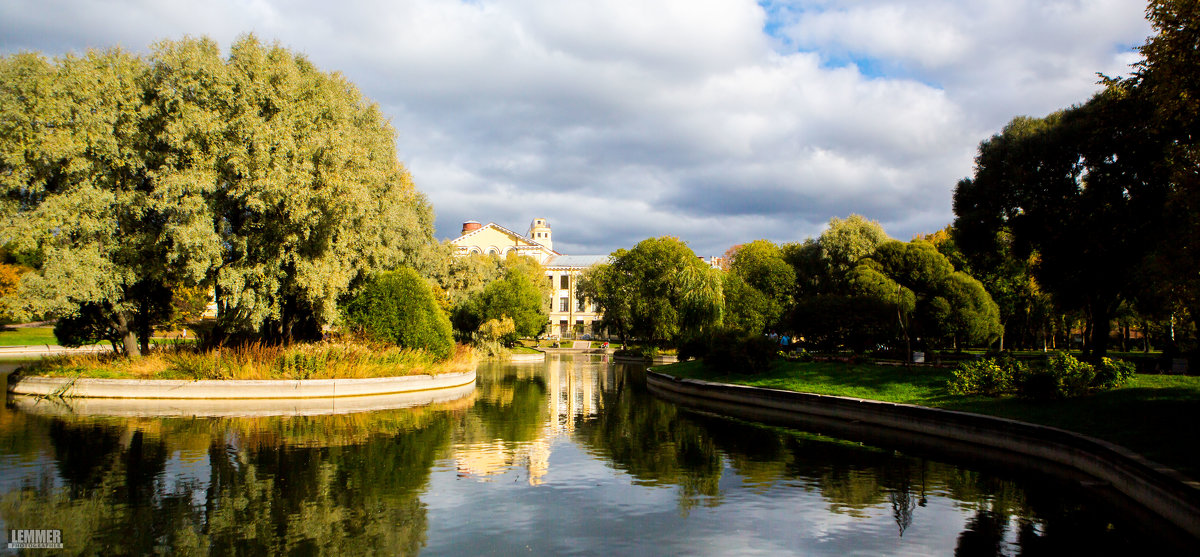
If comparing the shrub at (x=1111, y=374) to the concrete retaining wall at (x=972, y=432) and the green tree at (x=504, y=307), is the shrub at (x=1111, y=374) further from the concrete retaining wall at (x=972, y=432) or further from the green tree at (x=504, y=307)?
the green tree at (x=504, y=307)

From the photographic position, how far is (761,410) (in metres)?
22.7

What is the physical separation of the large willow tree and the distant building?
76132mm

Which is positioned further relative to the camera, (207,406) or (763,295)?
(763,295)

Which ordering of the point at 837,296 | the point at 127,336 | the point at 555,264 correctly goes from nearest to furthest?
the point at 127,336, the point at 837,296, the point at 555,264

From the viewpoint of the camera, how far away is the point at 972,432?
1573cm

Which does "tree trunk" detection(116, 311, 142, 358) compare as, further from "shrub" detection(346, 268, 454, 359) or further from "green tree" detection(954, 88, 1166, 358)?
"green tree" detection(954, 88, 1166, 358)

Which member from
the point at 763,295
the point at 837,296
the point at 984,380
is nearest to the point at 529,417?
the point at 984,380

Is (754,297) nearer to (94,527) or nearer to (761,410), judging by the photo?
(761,410)

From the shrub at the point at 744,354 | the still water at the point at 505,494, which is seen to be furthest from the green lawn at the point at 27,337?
the shrub at the point at 744,354

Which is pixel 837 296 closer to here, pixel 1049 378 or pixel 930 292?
pixel 930 292

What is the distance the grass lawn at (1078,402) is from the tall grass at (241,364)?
1420 centimetres

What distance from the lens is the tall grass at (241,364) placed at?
70.8 ft

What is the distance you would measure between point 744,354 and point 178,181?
20807 millimetres

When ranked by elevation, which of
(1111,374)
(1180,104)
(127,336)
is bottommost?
(1111,374)
